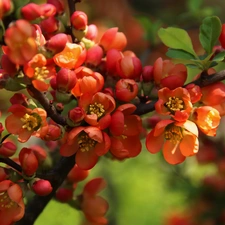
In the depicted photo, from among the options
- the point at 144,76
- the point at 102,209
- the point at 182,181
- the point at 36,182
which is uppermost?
the point at 144,76

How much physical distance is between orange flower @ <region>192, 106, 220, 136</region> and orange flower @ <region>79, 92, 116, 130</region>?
0.16 metres

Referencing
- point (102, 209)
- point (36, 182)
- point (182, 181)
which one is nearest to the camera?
point (36, 182)

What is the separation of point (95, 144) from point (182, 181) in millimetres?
1010

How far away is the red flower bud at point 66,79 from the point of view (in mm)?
977

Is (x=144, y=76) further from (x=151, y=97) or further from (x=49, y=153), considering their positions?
(x=49, y=153)

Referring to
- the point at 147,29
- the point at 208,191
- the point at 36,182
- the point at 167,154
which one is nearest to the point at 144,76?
the point at 167,154

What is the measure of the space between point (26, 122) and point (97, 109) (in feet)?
0.42

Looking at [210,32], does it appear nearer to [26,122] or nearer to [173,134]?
[173,134]

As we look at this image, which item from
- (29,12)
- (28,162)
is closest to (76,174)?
(28,162)

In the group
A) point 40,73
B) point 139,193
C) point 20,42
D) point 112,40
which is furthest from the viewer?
point 139,193

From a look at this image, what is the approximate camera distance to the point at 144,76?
3.59ft

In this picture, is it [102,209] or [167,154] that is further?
[102,209]

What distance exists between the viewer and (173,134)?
1.08 meters

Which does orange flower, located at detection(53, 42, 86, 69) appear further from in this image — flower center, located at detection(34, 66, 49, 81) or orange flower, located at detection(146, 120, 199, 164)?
orange flower, located at detection(146, 120, 199, 164)
